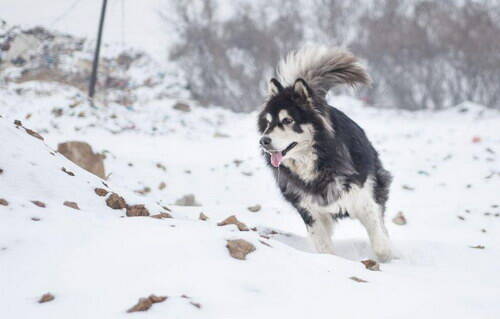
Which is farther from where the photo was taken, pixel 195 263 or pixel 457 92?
pixel 457 92

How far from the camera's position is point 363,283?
2072mm

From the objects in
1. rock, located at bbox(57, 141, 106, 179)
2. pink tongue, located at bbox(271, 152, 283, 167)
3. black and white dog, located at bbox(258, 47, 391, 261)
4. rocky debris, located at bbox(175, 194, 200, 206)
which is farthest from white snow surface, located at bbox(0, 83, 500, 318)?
rock, located at bbox(57, 141, 106, 179)

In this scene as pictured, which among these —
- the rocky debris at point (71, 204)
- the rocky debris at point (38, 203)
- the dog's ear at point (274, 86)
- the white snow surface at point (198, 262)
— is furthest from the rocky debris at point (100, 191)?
the dog's ear at point (274, 86)

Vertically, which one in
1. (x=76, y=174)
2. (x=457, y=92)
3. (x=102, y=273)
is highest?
(x=457, y=92)

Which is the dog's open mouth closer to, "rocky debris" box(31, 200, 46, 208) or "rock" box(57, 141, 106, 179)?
"rocky debris" box(31, 200, 46, 208)

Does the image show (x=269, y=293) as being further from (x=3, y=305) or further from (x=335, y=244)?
(x=335, y=244)

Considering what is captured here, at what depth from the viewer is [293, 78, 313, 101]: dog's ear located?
11.1 feet

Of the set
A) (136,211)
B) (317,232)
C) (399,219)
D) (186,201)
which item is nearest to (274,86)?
(317,232)

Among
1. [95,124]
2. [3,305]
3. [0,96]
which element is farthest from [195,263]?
[0,96]

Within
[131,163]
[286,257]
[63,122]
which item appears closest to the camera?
[286,257]

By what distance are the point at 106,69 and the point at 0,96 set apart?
8738 millimetres

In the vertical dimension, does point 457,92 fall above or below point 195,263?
above

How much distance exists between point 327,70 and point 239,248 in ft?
7.05

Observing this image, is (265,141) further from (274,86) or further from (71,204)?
(71,204)
